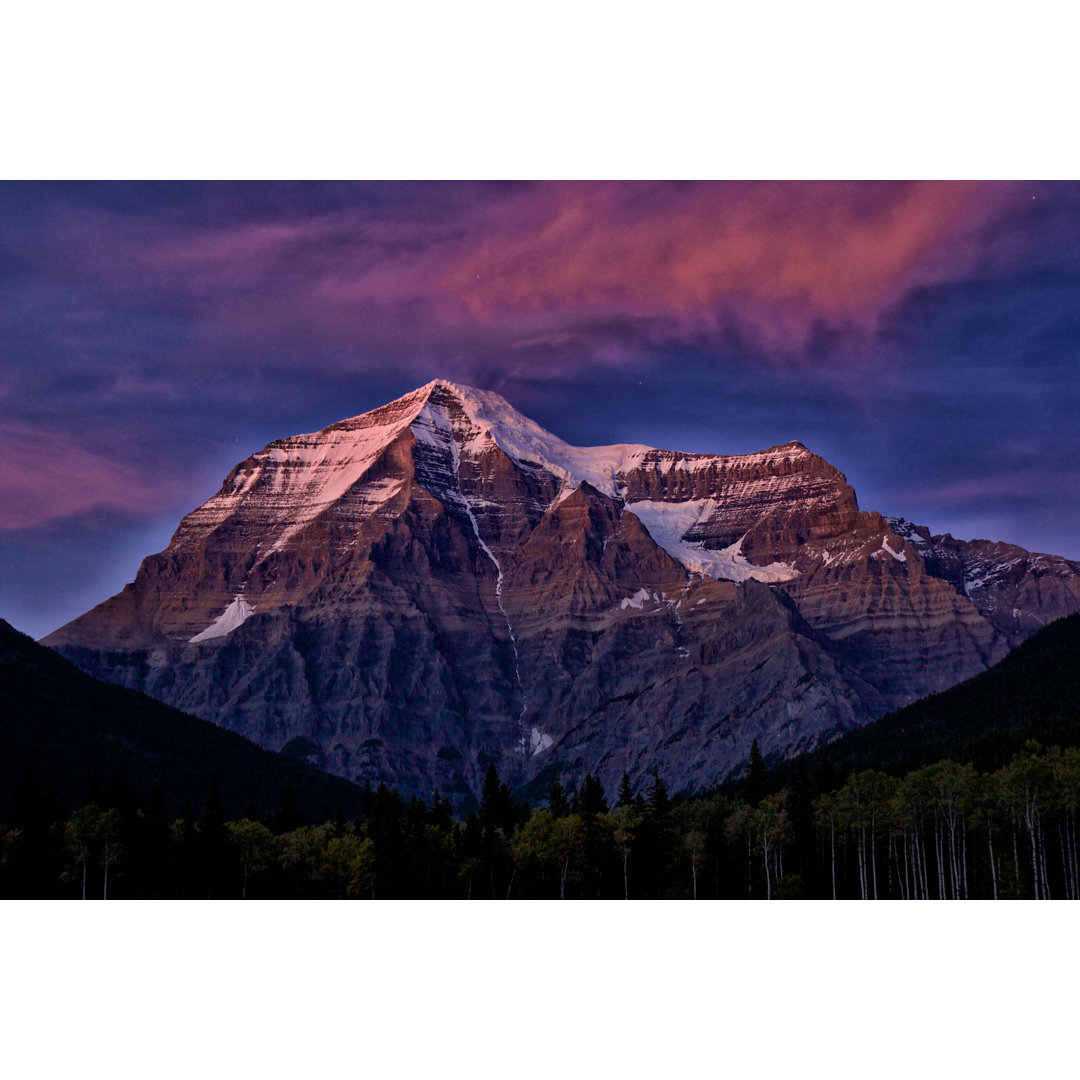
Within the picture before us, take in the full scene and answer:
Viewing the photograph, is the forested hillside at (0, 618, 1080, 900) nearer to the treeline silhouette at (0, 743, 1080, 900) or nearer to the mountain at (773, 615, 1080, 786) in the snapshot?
the treeline silhouette at (0, 743, 1080, 900)

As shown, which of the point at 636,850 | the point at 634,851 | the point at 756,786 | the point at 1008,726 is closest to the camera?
the point at 634,851

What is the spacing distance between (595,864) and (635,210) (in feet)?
205

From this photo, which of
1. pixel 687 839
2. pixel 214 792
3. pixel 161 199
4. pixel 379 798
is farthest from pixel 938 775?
pixel 161 199

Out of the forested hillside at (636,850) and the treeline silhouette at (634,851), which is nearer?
the treeline silhouette at (634,851)

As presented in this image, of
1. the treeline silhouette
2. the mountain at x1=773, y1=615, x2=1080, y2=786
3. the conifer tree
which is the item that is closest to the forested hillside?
the treeline silhouette

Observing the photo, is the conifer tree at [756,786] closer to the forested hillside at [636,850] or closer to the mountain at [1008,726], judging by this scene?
the mountain at [1008,726]

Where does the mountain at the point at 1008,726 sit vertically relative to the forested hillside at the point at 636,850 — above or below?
above

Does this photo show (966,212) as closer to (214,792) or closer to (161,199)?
(161,199)

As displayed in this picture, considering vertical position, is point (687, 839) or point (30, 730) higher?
point (30, 730)

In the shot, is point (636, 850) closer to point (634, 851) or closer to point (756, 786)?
point (634, 851)

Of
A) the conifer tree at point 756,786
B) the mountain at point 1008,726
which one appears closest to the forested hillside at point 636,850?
the conifer tree at point 756,786

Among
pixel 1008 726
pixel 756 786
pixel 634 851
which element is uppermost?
pixel 1008 726

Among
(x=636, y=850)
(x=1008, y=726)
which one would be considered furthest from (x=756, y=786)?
(x=1008, y=726)

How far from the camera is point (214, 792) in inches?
4761
